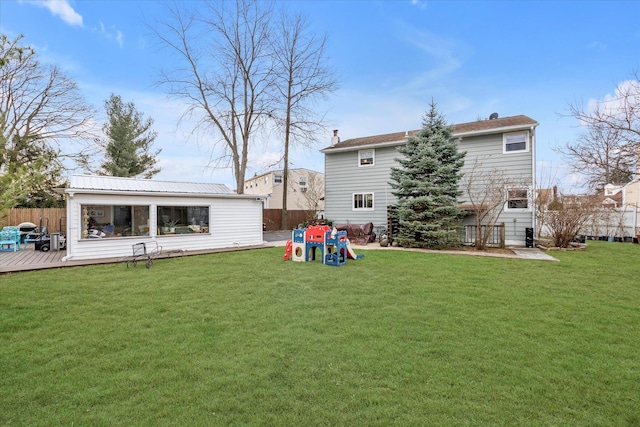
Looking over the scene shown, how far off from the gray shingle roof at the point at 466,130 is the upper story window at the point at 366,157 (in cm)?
45

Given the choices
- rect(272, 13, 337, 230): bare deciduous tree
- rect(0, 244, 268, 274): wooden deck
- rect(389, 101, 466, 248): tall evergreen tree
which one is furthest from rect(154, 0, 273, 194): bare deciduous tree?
rect(389, 101, 466, 248): tall evergreen tree

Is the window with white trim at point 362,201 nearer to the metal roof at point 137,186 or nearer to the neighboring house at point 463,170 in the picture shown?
the neighboring house at point 463,170

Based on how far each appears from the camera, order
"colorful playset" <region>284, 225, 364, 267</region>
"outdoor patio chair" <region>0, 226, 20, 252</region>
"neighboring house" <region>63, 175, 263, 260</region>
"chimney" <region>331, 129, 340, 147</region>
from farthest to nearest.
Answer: "chimney" <region>331, 129, 340, 147</region> < "outdoor patio chair" <region>0, 226, 20, 252</region> < "neighboring house" <region>63, 175, 263, 260</region> < "colorful playset" <region>284, 225, 364, 267</region>

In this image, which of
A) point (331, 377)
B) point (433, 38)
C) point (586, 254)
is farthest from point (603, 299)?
point (433, 38)

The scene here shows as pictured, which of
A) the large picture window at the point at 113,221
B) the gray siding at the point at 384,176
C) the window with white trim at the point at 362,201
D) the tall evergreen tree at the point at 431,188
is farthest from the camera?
the window with white trim at the point at 362,201

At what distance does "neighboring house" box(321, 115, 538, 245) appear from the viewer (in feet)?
42.8

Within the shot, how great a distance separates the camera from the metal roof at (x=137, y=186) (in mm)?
10258

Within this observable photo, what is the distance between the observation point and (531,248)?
1223cm

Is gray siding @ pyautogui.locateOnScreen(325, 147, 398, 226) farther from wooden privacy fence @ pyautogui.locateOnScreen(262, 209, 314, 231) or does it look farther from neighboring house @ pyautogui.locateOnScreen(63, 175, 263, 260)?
wooden privacy fence @ pyautogui.locateOnScreen(262, 209, 314, 231)

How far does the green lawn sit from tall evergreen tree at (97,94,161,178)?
20727mm

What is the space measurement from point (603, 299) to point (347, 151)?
13.5 metres

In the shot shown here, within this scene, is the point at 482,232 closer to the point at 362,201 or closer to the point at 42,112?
the point at 362,201

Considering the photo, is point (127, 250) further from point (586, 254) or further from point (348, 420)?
point (586, 254)

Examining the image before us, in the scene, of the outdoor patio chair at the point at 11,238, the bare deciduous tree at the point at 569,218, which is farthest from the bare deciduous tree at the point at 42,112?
the bare deciduous tree at the point at 569,218
